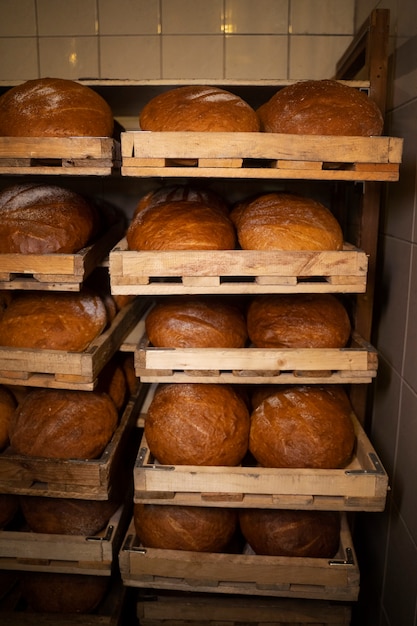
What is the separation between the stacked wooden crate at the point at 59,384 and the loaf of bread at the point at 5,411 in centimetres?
9

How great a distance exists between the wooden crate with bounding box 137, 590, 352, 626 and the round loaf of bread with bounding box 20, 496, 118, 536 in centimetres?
40

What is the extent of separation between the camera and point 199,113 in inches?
73.7

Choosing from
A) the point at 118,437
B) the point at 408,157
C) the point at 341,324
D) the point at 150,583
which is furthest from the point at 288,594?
the point at 408,157

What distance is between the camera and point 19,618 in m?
2.26

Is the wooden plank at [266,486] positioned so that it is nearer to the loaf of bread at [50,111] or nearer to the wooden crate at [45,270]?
the wooden crate at [45,270]

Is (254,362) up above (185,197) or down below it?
below

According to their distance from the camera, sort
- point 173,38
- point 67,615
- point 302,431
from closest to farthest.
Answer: point 302,431
point 67,615
point 173,38

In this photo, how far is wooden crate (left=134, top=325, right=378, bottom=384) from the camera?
6.53 ft

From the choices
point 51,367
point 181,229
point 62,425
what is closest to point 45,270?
point 51,367

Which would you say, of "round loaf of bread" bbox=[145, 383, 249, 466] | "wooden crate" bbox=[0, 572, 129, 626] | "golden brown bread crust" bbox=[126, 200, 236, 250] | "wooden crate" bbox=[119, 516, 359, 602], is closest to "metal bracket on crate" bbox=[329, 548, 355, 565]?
"wooden crate" bbox=[119, 516, 359, 602]

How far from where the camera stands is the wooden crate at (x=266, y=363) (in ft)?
6.53

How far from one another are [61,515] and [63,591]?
37 cm

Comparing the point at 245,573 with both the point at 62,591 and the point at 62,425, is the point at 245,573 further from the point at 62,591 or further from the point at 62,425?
the point at 62,425

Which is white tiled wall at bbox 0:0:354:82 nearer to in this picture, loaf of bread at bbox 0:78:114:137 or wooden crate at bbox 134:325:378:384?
loaf of bread at bbox 0:78:114:137
